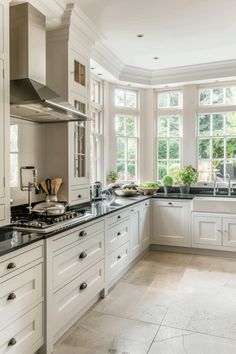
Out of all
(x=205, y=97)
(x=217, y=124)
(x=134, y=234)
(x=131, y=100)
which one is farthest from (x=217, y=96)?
(x=134, y=234)

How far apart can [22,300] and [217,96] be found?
4505mm

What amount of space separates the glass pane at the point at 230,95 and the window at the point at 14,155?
365cm

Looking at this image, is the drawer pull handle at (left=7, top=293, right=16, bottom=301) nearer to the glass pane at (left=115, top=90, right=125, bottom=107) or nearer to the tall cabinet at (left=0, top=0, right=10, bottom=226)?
the tall cabinet at (left=0, top=0, right=10, bottom=226)

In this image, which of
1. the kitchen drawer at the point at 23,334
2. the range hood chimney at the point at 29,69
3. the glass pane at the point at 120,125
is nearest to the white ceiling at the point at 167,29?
the range hood chimney at the point at 29,69

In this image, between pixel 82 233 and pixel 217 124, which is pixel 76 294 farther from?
pixel 217 124

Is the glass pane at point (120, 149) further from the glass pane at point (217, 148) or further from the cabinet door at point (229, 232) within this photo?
the cabinet door at point (229, 232)

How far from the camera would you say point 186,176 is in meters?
4.80

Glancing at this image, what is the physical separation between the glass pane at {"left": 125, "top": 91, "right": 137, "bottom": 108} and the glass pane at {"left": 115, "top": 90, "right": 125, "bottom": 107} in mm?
92

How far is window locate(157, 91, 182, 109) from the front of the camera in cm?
525

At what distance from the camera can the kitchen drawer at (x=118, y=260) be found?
310 cm

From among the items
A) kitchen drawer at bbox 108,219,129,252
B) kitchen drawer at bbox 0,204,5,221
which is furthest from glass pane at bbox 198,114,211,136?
kitchen drawer at bbox 0,204,5,221

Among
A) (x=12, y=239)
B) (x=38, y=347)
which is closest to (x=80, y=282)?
(x=38, y=347)

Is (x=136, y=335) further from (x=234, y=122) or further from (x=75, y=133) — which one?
(x=234, y=122)

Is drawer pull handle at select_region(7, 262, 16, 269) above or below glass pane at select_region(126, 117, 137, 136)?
below
